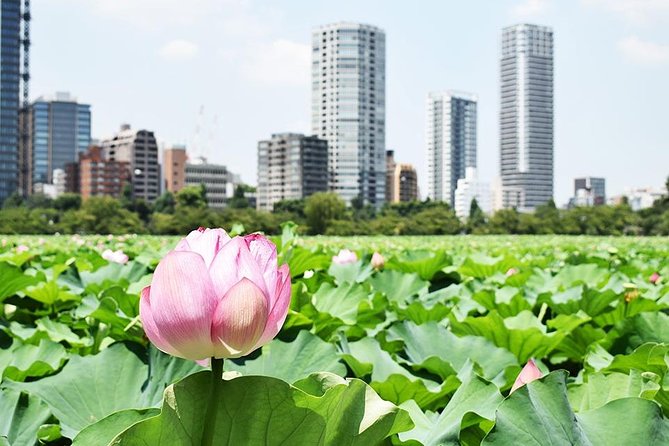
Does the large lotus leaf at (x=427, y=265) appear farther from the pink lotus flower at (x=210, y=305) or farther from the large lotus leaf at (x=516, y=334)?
the pink lotus flower at (x=210, y=305)

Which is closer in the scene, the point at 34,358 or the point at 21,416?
the point at 21,416

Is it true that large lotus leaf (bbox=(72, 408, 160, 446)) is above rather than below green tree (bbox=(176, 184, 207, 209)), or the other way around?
below

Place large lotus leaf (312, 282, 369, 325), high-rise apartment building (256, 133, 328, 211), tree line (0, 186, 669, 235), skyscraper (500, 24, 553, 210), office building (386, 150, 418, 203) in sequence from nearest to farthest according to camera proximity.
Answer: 1. large lotus leaf (312, 282, 369, 325)
2. tree line (0, 186, 669, 235)
3. high-rise apartment building (256, 133, 328, 211)
4. office building (386, 150, 418, 203)
5. skyscraper (500, 24, 553, 210)

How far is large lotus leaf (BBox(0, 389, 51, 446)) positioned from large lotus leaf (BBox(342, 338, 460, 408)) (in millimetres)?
360

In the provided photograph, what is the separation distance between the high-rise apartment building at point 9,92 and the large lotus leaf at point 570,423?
7185cm

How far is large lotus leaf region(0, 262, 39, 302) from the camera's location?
4.63ft

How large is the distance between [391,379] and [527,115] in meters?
101

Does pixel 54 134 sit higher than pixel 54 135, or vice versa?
pixel 54 134

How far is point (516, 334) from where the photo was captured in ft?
3.88

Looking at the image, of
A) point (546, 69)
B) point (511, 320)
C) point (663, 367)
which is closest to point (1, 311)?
point (511, 320)

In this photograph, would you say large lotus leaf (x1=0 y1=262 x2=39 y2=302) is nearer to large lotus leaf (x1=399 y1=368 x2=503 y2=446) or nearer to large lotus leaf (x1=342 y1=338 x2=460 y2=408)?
large lotus leaf (x1=342 y1=338 x2=460 y2=408)

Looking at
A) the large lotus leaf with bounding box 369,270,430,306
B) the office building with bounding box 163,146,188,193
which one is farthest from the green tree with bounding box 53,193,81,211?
the large lotus leaf with bounding box 369,270,430,306

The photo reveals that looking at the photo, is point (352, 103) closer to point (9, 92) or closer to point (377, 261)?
point (9, 92)

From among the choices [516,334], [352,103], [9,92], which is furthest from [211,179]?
[516,334]
